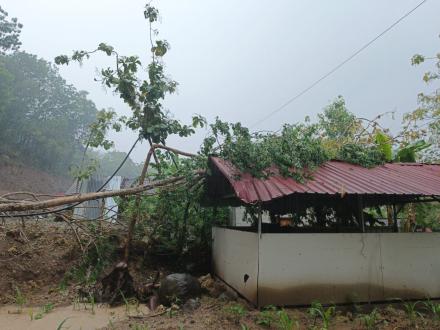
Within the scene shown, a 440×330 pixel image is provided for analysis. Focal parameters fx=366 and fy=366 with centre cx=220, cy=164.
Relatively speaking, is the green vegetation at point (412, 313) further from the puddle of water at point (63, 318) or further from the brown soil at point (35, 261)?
the brown soil at point (35, 261)

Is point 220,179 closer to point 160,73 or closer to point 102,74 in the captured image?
point 160,73

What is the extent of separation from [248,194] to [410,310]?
3.15 m

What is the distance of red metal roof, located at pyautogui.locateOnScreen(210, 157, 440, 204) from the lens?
5.72 m

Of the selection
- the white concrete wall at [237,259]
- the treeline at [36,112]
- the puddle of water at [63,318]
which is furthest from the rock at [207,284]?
the treeline at [36,112]

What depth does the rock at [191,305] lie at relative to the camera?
20.4 ft

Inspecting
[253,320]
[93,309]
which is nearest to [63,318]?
[93,309]

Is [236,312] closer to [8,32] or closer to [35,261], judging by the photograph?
[35,261]

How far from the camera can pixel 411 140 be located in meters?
11.5

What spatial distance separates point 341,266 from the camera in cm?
618

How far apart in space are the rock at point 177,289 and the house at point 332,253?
0.87 m

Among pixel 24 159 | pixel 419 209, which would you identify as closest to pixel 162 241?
pixel 419 209

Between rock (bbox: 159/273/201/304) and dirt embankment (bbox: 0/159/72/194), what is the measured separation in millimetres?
36527

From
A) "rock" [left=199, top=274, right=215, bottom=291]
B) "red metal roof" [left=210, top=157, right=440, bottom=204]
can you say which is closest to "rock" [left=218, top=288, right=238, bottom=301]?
"rock" [left=199, top=274, right=215, bottom=291]

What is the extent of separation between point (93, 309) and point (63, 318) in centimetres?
56
